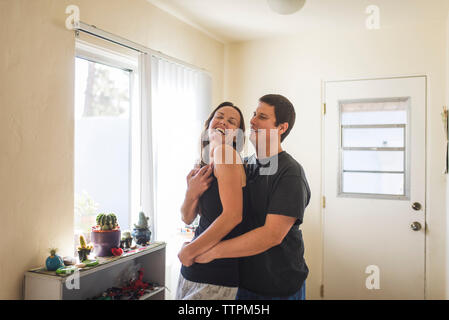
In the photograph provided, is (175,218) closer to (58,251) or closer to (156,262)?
(156,262)

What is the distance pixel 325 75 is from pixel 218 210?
2.37m

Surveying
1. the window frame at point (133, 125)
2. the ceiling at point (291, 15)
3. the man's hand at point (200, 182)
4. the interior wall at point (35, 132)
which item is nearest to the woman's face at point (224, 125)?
the man's hand at point (200, 182)

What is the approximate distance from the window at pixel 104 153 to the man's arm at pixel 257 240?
4.31 feet

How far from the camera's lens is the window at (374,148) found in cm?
294

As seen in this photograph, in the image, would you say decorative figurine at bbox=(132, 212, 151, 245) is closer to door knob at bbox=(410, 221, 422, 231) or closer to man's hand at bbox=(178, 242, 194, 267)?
man's hand at bbox=(178, 242, 194, 267)

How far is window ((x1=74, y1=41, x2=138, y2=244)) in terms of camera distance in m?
2.25

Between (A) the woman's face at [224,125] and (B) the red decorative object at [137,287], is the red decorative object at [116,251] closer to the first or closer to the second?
(B) the red decorative object at [137,287]

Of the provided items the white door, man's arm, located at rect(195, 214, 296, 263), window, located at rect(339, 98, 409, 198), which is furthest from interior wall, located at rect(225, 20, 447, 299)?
man's arm, located at rect(195, 214, 296, 263)

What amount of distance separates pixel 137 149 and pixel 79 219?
1.85ft

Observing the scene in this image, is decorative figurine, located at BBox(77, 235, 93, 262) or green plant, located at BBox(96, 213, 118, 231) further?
green plant, located at BBox(96, 213, 118, 231)

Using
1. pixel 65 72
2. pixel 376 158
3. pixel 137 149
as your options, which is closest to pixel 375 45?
pixel 376 158

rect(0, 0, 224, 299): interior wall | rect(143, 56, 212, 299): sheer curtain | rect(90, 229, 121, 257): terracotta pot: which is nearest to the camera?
rect(0, 0, 224, 299): interior wall

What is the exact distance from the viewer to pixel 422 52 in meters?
2.87

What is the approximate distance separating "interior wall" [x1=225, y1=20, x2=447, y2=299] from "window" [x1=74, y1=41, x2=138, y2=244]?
126 centimetres
